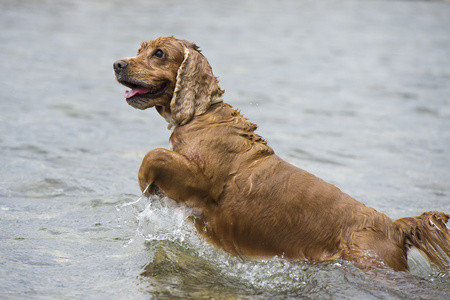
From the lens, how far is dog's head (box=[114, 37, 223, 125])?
18.1ft

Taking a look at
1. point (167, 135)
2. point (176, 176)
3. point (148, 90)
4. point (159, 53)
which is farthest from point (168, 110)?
point (167, 135)

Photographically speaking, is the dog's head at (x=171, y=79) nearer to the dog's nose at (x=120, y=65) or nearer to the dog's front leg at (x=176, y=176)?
the dog's nose at (x=120, y=65)

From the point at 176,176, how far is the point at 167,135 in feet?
20.5

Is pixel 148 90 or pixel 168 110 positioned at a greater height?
pixel 148 90

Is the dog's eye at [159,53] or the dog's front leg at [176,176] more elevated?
the dog's eye at [159,53]

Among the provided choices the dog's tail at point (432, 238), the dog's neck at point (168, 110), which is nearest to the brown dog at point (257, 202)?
the dog's tail at point (432, 238)

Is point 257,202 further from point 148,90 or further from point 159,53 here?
point 159,53

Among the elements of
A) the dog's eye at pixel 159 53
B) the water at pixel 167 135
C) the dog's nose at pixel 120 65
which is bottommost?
the water at pixel 167 135

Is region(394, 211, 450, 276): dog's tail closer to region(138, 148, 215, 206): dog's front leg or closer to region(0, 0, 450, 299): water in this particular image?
region(0, 0, 450, 299): water

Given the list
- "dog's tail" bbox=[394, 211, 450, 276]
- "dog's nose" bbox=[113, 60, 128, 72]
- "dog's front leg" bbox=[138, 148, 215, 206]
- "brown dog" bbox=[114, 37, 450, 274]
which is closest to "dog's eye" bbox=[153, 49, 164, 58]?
"brown dog" bbox=[114, 37, 450, 274]

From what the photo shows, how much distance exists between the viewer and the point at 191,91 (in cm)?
554

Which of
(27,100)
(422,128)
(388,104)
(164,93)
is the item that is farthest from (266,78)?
(164,93)

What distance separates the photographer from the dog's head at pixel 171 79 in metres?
5.52

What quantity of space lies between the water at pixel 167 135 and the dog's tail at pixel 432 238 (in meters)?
0.18
